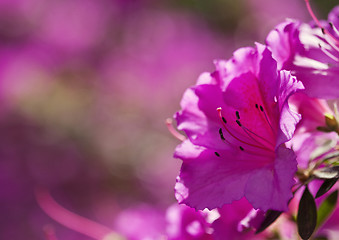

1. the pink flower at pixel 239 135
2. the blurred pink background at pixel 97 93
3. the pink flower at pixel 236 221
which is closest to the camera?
the pink flower at pixel 239 135

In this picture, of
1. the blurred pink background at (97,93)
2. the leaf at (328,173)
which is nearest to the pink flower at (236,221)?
the leaf at (328,173)

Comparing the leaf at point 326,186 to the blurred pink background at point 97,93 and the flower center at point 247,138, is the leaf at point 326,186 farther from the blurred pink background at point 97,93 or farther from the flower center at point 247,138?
the blurred pink background at point 97,93

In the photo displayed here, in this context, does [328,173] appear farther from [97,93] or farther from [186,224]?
[97,93]

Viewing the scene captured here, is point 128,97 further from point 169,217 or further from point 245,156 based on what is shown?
point 245,156

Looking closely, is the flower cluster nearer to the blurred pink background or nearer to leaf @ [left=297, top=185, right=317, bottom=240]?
leaf @ [left=297, top=185, right=317, bottom=240]

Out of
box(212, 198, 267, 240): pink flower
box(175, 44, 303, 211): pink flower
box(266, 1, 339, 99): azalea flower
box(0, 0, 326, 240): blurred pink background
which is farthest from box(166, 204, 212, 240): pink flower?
box(0, 0, 326, 240): blurred pink background

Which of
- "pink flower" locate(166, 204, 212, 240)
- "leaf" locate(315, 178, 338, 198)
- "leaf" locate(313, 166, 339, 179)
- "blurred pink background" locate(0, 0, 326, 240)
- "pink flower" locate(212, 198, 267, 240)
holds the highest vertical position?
"leaf" locate(313, 166, 339, 179)

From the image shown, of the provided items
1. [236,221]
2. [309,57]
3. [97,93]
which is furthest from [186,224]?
[97,93]
